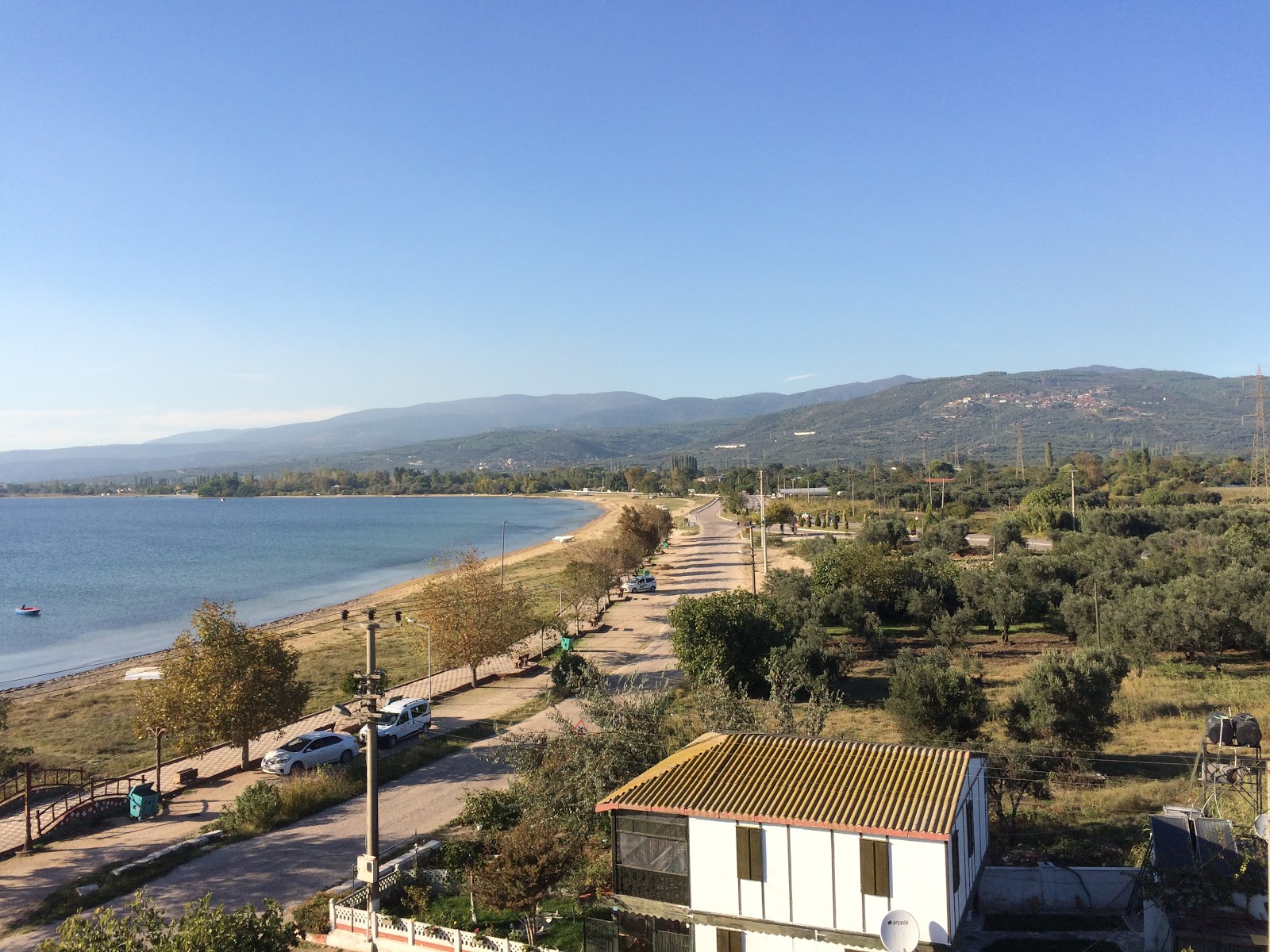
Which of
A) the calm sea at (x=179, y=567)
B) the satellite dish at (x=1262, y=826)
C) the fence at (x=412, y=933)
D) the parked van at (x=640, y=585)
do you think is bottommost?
the calm sea at (x=179, y=567)

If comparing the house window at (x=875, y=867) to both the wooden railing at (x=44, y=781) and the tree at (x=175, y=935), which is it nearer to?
the tree at (x=175, y=935)

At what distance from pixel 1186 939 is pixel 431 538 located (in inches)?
4627

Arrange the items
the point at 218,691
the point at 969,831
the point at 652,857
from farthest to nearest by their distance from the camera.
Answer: the point at 218,691 → the point at 969,831 → the point at 652,857

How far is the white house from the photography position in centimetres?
1079

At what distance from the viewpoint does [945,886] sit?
1055 cm

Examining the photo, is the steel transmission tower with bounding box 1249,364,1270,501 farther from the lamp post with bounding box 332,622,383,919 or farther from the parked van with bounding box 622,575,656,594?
the lamp post with bounding box 332,622,383,919

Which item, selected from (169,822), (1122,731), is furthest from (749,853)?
(1122,731)

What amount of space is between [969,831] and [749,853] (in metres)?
3.30

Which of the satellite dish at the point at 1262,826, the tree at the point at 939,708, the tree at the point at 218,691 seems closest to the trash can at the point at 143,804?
the tree at the point at 218,691

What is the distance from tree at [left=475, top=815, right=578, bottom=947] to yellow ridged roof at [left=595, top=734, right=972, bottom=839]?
1311mm

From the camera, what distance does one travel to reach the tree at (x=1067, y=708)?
20234mm

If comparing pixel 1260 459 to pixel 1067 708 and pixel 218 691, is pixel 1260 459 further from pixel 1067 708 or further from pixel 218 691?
pixel 218 691

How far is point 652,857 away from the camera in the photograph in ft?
39.8

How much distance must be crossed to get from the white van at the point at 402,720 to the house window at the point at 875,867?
16.4m
